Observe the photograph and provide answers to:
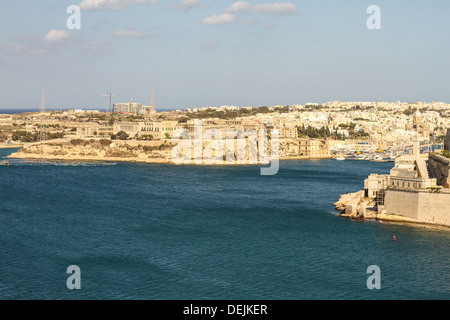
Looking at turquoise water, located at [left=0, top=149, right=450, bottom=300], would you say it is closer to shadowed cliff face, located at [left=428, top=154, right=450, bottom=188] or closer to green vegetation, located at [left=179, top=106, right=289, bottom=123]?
shadowed cliff face, located at [left=428, top=154, right=450, bottom=188]

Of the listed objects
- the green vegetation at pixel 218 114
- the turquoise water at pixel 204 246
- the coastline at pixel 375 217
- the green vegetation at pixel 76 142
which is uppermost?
the green vegetation at pixel 218 114

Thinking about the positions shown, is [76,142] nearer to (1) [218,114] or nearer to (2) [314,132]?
(2) [314,132]

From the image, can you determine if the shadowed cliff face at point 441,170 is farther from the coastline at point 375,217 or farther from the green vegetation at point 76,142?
the green vegetation at point 76,142

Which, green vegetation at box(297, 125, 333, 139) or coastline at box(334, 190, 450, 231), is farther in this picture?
green vegetation at box(297, 125, 333, 139)

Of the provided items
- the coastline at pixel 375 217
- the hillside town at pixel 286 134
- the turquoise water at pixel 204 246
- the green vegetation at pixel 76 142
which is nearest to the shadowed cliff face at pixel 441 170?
the coastline at pixel 375 217

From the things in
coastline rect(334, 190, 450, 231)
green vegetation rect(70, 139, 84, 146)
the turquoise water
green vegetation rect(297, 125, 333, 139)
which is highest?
green vegetation rect(297, 125, 333, 139)

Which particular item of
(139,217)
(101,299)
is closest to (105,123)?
(139,217)

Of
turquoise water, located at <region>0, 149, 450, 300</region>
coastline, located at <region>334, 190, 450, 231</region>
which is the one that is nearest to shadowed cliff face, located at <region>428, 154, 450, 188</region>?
coastline, located at <region>334, 190, 450, 231</region>

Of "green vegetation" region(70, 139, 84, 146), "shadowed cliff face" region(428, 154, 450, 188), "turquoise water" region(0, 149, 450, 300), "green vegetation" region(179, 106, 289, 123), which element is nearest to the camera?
"turquoise water" region(0, 149, 450, 300)

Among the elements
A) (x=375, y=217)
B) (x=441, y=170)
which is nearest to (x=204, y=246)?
(x=375, y=217)
